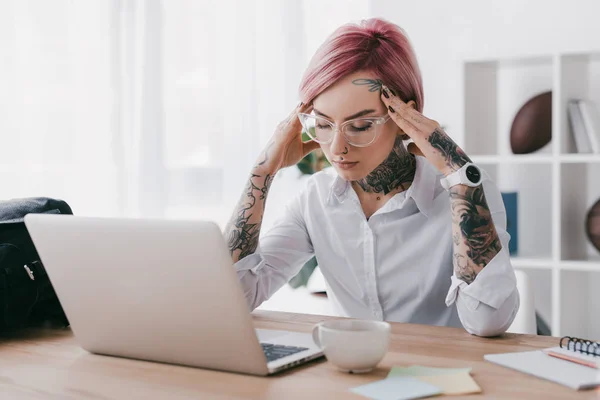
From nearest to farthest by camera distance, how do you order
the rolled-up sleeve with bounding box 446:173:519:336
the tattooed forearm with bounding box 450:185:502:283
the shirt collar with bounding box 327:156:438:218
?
1. the rolled-up sleeve with bounding box 446:173:519:336
2. the tattooed forearm with bounding box 450:185:502:283
3. the shirt collar with bounding box 327:156:438:218

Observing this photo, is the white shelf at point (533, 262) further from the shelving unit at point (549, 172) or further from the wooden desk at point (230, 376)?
the wooden desk at point (230, 376)

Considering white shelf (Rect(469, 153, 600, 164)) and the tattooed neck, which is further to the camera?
white shelf (Rect(469, 153, 600, 164))

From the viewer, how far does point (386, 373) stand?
101cm

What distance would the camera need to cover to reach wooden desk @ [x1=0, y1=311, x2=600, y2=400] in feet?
3.08

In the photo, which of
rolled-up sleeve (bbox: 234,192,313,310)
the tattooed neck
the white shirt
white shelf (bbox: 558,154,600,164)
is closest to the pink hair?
the tattooed neck

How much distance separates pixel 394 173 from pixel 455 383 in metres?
0.79

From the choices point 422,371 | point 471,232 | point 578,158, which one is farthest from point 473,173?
point 578,158

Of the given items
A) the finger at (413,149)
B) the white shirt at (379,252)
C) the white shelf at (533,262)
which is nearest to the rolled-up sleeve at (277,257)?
the white shirt at (379,252)

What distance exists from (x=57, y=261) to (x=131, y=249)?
0.18 meters

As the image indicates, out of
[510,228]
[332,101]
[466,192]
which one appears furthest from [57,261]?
[510,228]

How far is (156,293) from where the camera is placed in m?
1.04

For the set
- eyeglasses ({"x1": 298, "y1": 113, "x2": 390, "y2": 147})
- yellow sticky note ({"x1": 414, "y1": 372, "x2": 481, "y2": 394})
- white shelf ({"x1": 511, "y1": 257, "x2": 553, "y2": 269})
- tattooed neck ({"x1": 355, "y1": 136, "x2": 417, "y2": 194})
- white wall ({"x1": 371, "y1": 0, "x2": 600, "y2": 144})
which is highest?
white wall ({"x1": 371, "y1": 0, "x2": 600, "y2": 144})

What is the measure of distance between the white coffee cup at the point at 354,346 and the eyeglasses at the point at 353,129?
579 millimetres

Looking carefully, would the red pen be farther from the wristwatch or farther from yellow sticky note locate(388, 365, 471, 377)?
the wristwatch
